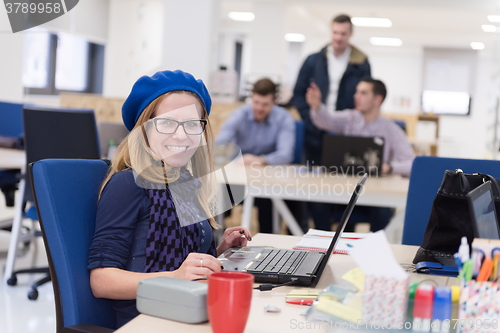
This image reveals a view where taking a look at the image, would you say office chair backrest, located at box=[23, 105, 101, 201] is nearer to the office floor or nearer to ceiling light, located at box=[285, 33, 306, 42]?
the office floor

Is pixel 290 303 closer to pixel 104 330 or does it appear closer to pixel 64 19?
pixel 104 330

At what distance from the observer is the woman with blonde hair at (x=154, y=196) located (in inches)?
43.3

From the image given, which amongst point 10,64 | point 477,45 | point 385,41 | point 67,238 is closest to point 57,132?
point 67,238

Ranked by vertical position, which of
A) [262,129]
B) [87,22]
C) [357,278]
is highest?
[87,22]

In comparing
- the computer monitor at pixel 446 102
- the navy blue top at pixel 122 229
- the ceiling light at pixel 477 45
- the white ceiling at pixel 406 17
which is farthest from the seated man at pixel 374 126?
the computer monitor at pixel 446 102

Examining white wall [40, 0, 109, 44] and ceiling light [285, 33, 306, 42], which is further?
ceiling light [285, 33, 306, 42]

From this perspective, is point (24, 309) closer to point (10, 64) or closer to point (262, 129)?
point (262, 129)

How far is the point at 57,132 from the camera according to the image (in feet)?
8.97

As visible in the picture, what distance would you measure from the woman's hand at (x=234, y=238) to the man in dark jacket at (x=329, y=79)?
8.99ft

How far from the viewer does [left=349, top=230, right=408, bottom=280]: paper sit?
718 millimetres

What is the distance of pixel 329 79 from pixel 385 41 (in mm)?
9121

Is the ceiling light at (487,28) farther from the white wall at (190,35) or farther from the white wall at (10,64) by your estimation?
the white wall at (10,64)

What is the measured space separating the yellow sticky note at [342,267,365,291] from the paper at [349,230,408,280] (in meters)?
0.03

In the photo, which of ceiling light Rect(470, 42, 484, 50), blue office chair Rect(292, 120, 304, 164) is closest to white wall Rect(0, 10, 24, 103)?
blue office chair Rect(292, 120, 304, 164)
